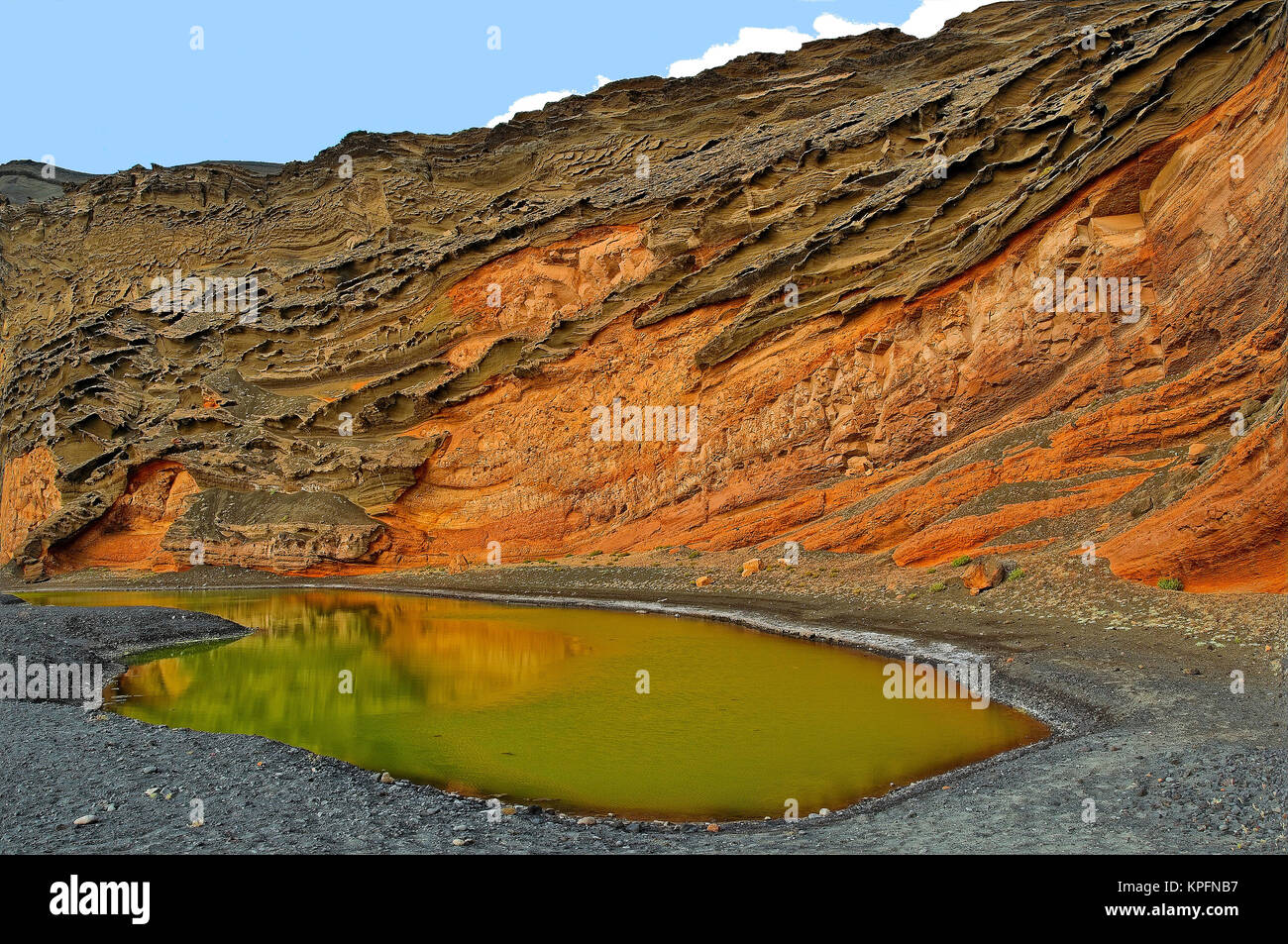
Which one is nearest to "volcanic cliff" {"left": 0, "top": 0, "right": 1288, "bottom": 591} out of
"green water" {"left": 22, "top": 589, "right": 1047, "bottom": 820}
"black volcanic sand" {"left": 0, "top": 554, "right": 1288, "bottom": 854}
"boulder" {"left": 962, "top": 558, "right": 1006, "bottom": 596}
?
"boulder" {"left": 962, "top": 558, "right": 1006, "bottom": 596}

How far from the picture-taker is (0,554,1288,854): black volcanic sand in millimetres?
6031

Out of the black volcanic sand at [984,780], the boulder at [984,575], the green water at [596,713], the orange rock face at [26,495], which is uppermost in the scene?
the orange rock face at [26,495]

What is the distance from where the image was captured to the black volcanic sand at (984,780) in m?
6.03

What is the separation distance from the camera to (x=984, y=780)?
7816 millimetres

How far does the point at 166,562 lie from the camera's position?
128ft

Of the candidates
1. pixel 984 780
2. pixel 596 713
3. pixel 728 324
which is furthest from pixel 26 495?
pixel 984 780

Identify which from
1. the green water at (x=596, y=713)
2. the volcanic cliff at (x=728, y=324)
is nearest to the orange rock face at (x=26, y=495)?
the volcanic cliff at (x=728, y=324)

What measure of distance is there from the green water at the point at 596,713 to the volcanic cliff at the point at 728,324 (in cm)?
687

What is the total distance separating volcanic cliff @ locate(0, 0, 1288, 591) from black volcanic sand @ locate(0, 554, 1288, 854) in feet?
7.10

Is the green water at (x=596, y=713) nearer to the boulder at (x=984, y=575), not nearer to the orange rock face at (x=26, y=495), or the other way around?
the boulder at (x=984, y=575)

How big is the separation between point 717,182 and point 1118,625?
27076 millimetres

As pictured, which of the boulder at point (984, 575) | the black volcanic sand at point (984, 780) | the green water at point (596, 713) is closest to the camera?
the black volcanic sand at point (984, 780)

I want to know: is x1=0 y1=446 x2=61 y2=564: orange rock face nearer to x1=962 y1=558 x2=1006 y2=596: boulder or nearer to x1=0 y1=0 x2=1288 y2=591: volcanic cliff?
x1=0 y1=0 x2=1288 y2=591: volcanic cliff
